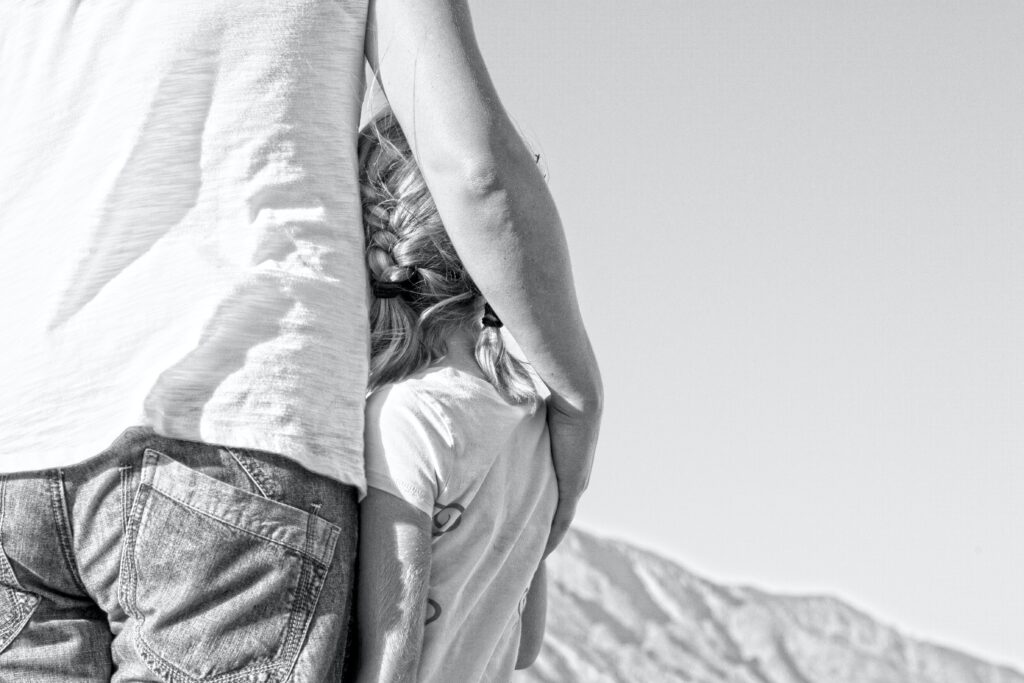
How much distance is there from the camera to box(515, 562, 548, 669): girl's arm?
2057 mm

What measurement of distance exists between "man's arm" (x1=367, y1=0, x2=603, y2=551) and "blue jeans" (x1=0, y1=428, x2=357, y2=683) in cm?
34

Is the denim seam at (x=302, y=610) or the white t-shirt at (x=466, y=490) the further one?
the white t-shirt at (x=466, y=490)

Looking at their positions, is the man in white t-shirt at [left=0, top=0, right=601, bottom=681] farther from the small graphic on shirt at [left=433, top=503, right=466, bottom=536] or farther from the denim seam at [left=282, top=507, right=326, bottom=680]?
the small graphic on shirt at [left=433, top=503, right=466, bottom=536]

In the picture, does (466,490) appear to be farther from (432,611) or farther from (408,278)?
(408,278)

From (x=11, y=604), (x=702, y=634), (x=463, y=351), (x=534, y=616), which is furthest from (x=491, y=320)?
(x=702, y=634)

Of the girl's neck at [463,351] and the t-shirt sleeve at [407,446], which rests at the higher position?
the girl's neck at [463,351]

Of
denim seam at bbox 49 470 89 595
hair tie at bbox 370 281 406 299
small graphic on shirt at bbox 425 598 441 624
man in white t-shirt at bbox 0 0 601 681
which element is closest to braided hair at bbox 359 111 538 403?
hair tie at bbox 370 281 406 299

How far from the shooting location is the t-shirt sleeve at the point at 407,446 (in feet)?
4.99

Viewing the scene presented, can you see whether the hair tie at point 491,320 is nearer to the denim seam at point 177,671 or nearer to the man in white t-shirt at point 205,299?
the man in white t-shirt at point 205,299

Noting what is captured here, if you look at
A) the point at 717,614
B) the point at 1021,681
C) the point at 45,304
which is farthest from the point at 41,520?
the point at 1021,681

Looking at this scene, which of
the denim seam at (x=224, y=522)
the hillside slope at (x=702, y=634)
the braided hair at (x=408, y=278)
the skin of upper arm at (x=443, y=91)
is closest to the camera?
the denim seam at (x=224, y=522)

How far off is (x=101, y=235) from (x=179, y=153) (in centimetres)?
13

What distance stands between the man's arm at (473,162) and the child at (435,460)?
143 mm

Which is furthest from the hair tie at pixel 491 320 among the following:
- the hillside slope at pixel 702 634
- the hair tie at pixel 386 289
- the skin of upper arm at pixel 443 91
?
the hillside slope at pixel 702 634
